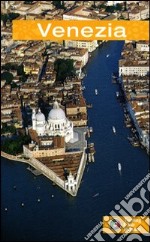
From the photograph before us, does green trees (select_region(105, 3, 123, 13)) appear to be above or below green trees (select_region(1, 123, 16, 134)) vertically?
above

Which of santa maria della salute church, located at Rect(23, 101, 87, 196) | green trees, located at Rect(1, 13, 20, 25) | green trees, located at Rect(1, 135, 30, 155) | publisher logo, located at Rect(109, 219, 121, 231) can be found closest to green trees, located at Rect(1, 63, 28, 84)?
santa maria della salute church, located at Rect(23, 101, 87, 196)

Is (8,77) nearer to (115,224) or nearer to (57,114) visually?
(57,114)

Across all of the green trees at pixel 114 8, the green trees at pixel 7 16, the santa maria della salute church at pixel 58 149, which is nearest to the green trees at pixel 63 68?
the santa maria della salute church at pixel 58 149

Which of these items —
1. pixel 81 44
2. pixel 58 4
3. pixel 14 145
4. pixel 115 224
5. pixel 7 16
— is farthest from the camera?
pixel 7 16

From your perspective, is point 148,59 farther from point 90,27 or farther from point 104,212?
point 90,27

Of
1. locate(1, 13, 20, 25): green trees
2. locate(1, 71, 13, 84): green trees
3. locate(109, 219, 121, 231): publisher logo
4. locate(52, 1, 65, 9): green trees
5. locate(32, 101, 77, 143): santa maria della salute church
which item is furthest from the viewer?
Answer: locate(1, 13, 20, 25): green trees

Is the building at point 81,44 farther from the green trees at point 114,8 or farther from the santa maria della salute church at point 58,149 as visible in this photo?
the santa maria della salute church at point 58,149

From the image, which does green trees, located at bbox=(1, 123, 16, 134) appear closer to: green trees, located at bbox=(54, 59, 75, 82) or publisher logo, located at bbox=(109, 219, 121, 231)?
green trees, located at bbox=(54, 59, 75, 82)

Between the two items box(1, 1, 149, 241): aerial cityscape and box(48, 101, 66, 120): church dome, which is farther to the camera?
box(48, 101, 66, 120): church dome

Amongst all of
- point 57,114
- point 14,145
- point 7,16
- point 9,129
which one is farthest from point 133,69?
point 7,16
